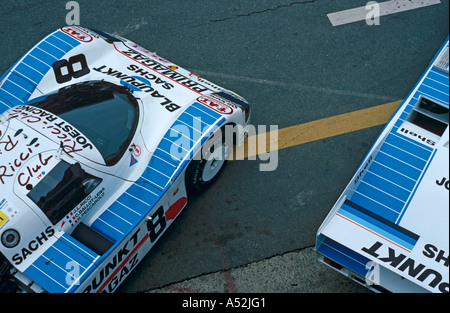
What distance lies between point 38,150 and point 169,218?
1486 mm

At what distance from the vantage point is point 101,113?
5.02 m

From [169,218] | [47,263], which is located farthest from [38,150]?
[169,218]

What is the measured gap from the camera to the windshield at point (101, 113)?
4.89m

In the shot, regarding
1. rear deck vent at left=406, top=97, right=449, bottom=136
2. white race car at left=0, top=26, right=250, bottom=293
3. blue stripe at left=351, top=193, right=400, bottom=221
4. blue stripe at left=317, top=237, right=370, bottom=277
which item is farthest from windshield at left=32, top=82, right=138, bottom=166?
rear deck vent at left=406, top=97, right=449, bottom=136

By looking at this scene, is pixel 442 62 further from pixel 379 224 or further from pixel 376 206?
pixel 379 224

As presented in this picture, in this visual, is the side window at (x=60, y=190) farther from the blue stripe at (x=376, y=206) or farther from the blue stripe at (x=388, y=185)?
the blue stripe at (x=388, y=185)

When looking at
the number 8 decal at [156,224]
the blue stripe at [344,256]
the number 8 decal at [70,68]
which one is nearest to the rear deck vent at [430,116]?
the blue stripe at [344,256]

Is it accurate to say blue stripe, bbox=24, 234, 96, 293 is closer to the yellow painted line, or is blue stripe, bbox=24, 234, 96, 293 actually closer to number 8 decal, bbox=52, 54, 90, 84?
number 8 decal, bbox=52, 54, 90, 84

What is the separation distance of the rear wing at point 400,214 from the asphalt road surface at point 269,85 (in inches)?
42.9

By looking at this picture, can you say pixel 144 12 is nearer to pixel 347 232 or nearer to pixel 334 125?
pixel 334 125

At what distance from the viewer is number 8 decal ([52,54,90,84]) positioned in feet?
18.5

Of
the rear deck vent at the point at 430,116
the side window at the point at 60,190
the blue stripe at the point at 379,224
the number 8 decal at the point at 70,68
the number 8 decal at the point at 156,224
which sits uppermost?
the rear deck vent at the point at 430,116

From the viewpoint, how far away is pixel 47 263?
446cm

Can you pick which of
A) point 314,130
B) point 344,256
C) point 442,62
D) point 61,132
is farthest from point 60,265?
point 442,62
